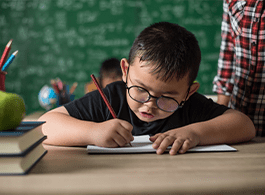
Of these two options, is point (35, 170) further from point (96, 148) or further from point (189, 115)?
point (189, 115)

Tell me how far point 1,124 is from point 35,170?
0.10m

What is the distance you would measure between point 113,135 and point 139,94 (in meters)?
0.17

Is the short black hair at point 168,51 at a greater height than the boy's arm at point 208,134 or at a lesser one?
greater

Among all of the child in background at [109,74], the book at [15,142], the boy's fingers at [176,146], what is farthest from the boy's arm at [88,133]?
the child in background at [109,74]

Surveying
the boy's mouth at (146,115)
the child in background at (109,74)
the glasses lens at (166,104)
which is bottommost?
the child in background at (109,74)

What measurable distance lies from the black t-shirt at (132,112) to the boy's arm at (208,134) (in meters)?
0.10

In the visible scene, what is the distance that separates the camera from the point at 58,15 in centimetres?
340

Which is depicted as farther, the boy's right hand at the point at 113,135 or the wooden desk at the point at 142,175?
the boy's right hand at the point at 113,135

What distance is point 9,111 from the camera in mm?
468

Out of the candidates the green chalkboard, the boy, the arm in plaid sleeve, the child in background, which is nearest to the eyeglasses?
the boy

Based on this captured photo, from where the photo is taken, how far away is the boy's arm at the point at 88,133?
665 mm

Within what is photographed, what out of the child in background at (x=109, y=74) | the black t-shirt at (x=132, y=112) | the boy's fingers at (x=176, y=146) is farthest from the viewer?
the child in background at (x=109, y=74)

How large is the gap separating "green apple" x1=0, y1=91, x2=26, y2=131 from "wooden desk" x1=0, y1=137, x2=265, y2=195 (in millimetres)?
95

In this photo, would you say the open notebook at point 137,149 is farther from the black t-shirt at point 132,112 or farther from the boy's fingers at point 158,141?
the black t-shirt at point 132,112
